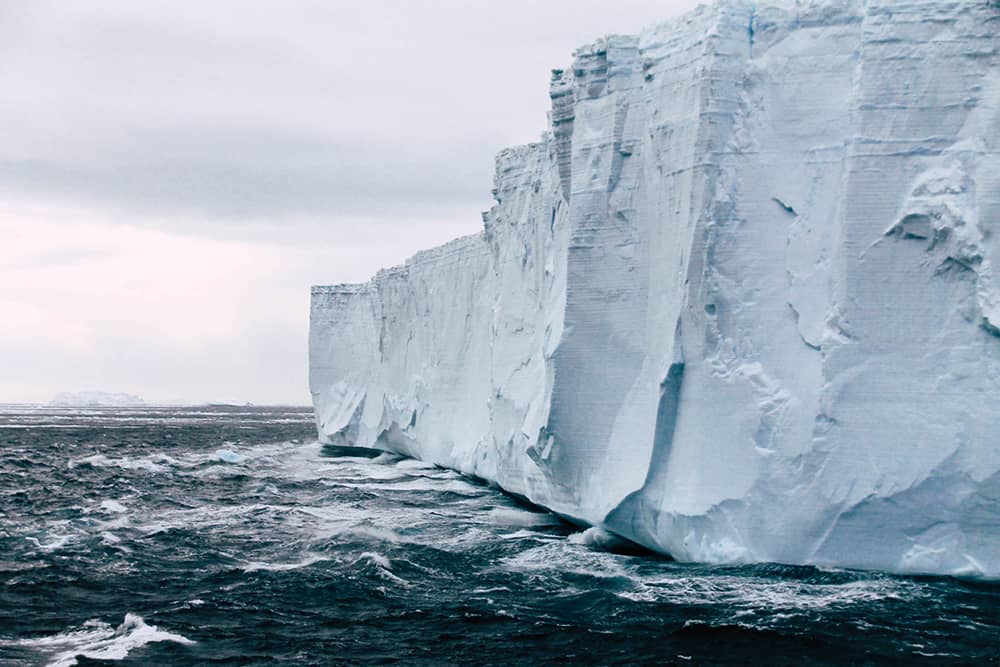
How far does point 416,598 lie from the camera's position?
14266 mm

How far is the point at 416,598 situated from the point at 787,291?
6599mm

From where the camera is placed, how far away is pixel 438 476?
99.9 ft

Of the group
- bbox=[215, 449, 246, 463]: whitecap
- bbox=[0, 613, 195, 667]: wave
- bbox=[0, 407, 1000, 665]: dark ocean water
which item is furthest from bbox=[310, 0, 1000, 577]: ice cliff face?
bbox=[215, 449, 246, 463]: whitecap

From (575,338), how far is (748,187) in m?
3.74

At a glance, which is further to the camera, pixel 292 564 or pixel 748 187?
pixel 292 564

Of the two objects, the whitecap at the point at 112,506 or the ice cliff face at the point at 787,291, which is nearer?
the ice cliff face at the point at 787,291

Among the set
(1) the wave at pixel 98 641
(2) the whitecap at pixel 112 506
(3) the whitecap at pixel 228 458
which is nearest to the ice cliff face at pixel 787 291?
(1) the wave at pixel 98 641

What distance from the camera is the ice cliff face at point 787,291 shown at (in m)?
13.7

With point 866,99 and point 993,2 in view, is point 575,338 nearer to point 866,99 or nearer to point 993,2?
point 866,99

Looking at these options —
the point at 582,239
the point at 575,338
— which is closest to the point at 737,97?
the point at 582,239

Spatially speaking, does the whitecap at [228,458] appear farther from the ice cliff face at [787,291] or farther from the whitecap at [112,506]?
the ice cliff face at [787,291]

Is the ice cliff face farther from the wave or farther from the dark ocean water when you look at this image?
the wave

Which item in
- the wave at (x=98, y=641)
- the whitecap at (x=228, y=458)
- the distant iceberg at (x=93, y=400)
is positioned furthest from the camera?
the distant iceberg at (x=93, y=400)

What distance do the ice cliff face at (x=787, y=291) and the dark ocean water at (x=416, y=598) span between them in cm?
91
